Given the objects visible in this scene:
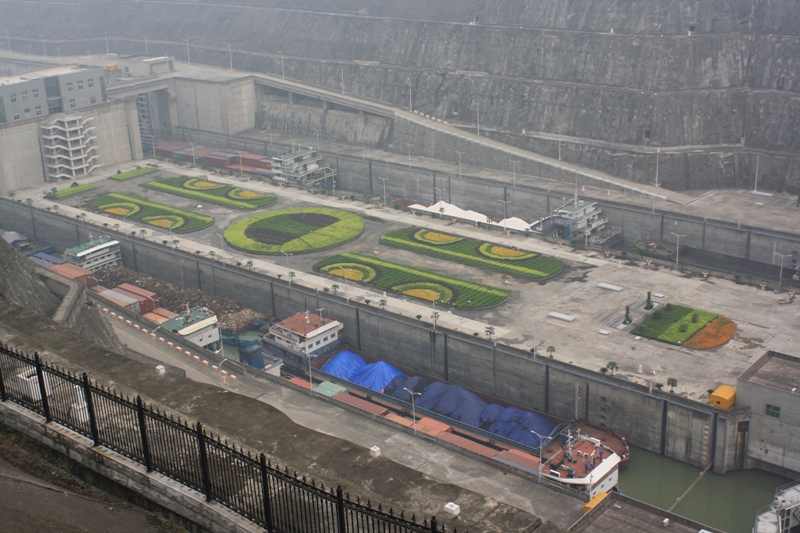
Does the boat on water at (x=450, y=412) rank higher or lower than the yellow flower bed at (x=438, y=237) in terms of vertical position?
lower

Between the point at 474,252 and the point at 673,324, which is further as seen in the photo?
the point at 474,252

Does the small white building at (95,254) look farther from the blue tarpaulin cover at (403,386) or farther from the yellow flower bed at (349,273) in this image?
the blue tarpaulin cover at (403,386)

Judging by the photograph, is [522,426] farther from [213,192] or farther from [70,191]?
[70,191]

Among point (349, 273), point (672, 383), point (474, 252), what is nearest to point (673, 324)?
point (672, 383)

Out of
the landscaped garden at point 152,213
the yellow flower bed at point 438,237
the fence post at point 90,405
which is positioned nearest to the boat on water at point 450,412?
the yellow flower bed at point 438,237

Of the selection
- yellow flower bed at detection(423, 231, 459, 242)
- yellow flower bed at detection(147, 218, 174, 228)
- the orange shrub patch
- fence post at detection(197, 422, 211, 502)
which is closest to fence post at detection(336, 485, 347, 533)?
fence post at detection(197, 422, 211, 502)

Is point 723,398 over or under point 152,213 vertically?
under
